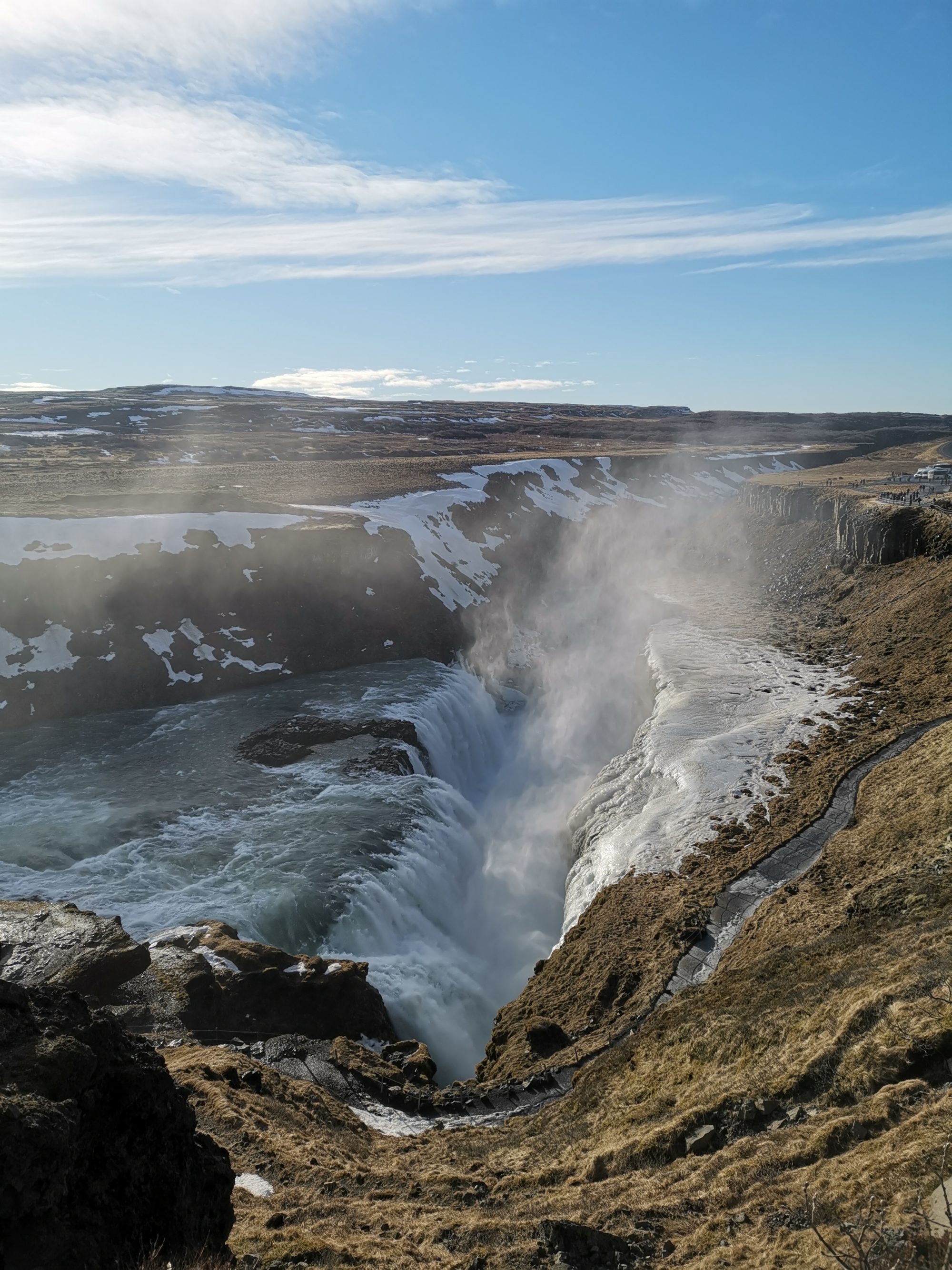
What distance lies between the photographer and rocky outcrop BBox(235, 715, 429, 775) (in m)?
35.6

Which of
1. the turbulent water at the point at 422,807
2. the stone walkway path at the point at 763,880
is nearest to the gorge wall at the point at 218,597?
the turbulent water at the point at 422,807

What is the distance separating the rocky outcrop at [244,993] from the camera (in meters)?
19.6

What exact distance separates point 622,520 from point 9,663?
192 feet

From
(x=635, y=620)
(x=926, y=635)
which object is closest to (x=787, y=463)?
(x=635, y=620)

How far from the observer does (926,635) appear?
39094mm

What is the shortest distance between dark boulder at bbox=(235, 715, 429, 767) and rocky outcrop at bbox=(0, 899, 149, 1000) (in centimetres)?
1449

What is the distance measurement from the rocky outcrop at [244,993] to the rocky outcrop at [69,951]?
906mm

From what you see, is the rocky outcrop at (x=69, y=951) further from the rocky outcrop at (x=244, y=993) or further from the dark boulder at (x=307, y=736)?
the dark boulder at (x=307, y=736)

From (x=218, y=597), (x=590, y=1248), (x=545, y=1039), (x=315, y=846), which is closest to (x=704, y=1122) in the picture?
(x=590, y=1248)

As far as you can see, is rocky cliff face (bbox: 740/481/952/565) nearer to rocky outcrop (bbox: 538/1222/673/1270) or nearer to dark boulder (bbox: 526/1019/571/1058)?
dark boulder (bbox: 526/1019/571/1058)

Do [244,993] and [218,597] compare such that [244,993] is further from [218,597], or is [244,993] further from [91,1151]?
[218,597]

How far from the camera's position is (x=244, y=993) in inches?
807

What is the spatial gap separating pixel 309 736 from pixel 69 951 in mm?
18557

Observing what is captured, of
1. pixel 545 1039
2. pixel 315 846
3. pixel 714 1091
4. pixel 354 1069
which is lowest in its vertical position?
pixel 354 1069
